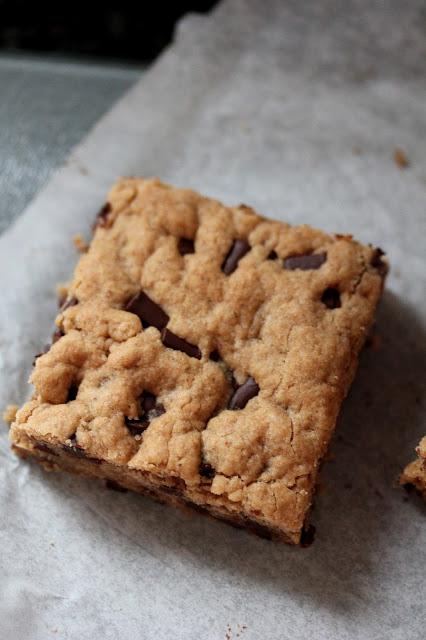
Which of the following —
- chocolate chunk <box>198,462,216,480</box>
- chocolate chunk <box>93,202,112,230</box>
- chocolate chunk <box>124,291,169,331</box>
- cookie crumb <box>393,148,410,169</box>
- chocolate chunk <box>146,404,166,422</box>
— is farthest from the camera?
cookie crumb <box>393,148,410,169</box>

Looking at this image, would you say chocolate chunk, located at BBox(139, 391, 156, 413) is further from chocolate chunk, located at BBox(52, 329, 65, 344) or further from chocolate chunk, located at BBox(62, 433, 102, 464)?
chocolate chunk, located at BBox(52, 329, 65, 344)

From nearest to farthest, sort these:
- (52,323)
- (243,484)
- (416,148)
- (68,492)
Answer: (243,484), (68,492), (52,323), (416,148)

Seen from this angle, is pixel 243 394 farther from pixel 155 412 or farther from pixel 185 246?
pixel 185 246

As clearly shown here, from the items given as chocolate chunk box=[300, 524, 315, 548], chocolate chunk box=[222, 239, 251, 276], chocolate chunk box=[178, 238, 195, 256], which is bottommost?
chocolate chunk box=[300, 524, 315, 548]

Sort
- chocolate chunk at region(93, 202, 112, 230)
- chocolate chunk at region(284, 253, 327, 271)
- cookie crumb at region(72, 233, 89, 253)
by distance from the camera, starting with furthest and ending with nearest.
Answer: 1. cookie crumb at region(72, 233, 89, 253)
2. chocolate chunk at region(93, 202, 112, 230)
3. chocolate chunk at region(284, 253, 327, 271)

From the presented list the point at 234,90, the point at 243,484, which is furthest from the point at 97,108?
the point at 243,484

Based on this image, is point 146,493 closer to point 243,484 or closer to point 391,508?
point 243,484

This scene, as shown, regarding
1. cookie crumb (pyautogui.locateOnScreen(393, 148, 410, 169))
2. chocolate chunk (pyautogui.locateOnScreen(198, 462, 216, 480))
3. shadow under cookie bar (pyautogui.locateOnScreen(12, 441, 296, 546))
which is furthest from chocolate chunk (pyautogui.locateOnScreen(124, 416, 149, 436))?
cookie crumb (pyautogui.locateOnScreen(393, 148, 410, 169))

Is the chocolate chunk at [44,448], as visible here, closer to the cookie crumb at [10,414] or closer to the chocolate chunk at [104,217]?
the cookie crumb at [10,414]
